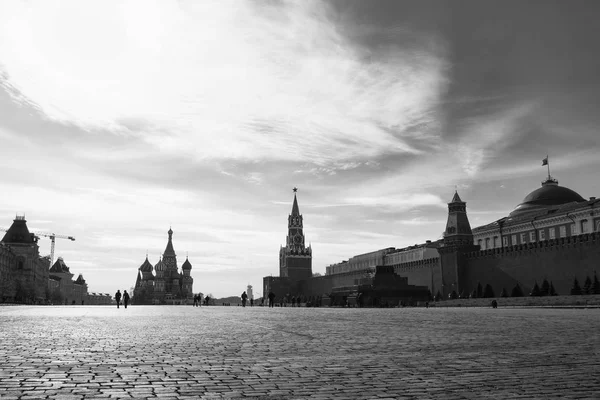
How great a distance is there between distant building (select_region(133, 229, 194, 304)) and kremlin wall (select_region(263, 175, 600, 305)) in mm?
69890

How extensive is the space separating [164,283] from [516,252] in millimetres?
113790

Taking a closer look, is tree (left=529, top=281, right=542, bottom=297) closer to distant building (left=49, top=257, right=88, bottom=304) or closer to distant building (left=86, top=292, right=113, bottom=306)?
distant building (left=49, top=257, right=88, bottom=304)

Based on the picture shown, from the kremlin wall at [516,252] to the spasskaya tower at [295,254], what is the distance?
→ 894 inches

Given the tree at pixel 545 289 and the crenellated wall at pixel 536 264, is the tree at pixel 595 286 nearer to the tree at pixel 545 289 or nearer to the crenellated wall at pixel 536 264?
the crenellated wall at pixel 536 264

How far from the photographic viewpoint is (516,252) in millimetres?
50219

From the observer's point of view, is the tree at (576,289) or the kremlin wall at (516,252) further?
the kremlin wall at (516,252)

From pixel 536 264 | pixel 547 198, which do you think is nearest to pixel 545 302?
pixel 536 264

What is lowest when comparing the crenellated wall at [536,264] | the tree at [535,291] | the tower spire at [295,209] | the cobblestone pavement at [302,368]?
the cobblestone pavement at [302,368]

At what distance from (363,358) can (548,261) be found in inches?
1726

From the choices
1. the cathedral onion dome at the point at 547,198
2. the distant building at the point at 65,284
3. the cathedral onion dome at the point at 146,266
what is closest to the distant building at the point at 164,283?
the cathedral onion dome at the point at 146,266

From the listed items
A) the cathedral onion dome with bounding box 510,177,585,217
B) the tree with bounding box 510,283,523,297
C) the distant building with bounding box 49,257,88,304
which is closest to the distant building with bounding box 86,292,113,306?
the distant building with bounding box 49,257,88,304

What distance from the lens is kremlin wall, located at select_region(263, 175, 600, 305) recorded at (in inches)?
1752

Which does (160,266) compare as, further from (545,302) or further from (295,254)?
(545,302)

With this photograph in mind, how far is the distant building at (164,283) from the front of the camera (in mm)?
145875
